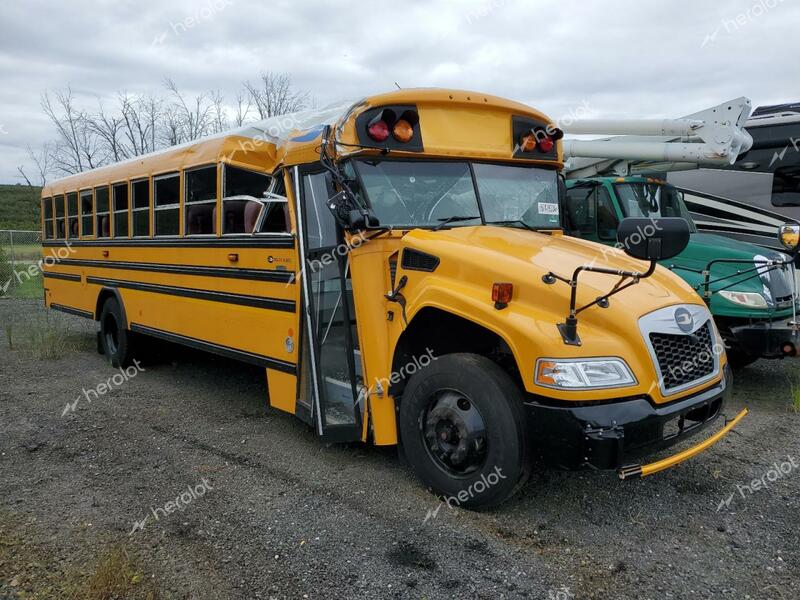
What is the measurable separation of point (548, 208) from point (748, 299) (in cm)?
252

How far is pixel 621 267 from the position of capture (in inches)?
151

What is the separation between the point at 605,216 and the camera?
715 cm

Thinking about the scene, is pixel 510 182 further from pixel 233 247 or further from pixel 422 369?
pixel 233 247

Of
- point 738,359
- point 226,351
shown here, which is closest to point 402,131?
point 226,351

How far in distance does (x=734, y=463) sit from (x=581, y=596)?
215 cm

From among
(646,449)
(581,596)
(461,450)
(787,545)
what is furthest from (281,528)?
(787,545)

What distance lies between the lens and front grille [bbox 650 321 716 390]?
3.24 m

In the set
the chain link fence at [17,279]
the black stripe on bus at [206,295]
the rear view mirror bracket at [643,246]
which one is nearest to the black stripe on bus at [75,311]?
the black stripe on bus at [206,295]

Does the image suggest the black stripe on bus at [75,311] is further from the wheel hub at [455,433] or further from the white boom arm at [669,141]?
the white boom arm at [669,141]

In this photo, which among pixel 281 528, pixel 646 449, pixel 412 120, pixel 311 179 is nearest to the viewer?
pixel 646 449

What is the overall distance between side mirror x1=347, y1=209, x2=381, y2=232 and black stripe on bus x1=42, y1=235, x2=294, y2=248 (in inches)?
33.4

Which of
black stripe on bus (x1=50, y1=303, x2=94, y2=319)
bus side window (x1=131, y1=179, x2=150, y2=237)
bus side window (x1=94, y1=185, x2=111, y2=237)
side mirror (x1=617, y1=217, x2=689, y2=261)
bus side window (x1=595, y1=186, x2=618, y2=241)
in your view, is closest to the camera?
side mirror (x1=617, y1=217, x2=689, y2=261)

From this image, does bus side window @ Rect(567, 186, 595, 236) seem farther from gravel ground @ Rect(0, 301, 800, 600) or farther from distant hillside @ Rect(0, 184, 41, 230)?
distant hillside @ Rect(0, 184, 41, 230)

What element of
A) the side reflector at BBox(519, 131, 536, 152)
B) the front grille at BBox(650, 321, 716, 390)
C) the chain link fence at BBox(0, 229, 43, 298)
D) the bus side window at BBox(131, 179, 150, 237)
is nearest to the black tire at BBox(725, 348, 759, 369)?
the front grille at BBox(650, 321, 716, 390)
